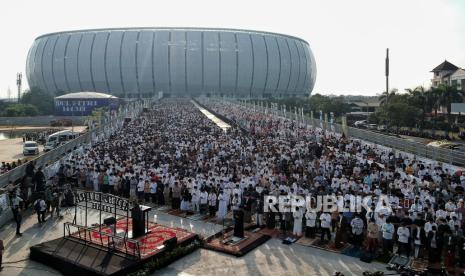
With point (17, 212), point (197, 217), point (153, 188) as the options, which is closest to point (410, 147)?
point (197, 217)

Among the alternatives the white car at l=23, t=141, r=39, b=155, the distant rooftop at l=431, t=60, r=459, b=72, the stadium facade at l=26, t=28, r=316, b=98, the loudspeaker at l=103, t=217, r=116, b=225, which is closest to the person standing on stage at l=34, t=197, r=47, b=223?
the loudspeaker at l=103, t=217, r=116, b=225

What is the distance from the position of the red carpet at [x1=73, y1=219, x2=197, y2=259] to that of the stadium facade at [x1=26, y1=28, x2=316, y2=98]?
98.8 metres

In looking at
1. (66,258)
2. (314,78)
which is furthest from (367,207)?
(314,78)

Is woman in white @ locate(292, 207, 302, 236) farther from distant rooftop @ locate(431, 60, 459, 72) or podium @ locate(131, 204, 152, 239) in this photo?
distant rooftop @ locate(431, 60, 459, 72)

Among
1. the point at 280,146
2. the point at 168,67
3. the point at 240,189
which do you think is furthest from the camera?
the point at 168,67

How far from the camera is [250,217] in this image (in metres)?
14.0

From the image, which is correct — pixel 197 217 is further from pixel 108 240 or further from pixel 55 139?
pixel 55 139

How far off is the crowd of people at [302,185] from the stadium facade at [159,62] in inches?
3427

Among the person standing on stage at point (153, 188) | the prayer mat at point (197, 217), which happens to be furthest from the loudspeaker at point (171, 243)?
the person standing on stage at point (153, 188)

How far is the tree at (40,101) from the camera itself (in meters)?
73.4

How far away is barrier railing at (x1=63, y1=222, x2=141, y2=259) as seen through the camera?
10534 millimetres

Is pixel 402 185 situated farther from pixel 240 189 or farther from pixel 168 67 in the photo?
pixel 168 67

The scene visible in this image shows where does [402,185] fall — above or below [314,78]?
below

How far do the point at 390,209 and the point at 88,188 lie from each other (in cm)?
1267
